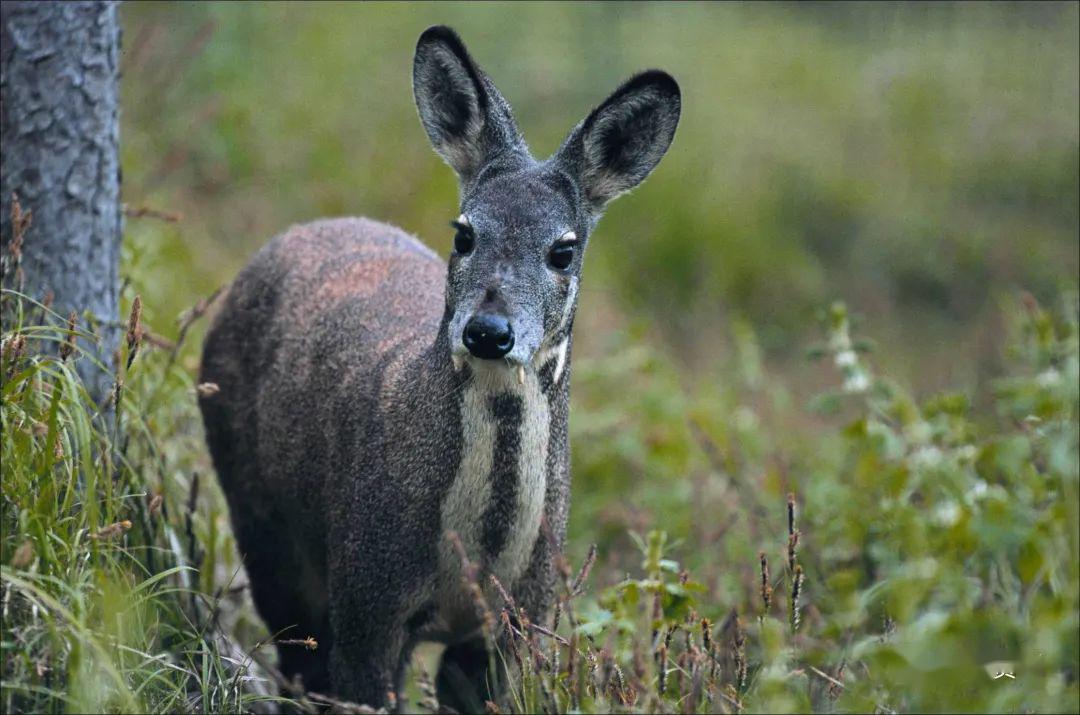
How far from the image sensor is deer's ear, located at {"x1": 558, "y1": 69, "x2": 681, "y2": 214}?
4934mm

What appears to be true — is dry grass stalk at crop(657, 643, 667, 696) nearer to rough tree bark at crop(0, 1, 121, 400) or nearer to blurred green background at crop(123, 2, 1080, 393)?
rough tree bark at crop(0, 1, 121, 400)

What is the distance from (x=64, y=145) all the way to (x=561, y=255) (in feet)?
6.38

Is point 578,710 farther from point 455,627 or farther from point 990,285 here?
point 990,285

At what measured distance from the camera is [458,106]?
16.8ft

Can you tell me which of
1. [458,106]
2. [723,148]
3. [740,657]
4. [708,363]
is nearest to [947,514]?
[740,657]

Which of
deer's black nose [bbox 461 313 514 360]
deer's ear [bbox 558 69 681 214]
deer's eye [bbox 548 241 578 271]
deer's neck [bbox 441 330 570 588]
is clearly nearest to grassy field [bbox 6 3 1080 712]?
deer's neck [bbox 441 330 570 588]

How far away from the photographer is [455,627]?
4.75 m

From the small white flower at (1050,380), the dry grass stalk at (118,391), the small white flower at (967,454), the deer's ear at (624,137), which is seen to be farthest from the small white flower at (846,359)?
the dry grass stalk at (118,391)

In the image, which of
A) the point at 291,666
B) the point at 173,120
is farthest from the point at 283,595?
the point at 173,120

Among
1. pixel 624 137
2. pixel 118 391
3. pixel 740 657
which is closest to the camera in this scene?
pixel 740 657

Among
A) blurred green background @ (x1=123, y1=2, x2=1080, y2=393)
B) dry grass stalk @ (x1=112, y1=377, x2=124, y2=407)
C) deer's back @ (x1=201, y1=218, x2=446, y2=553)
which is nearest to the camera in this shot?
dry grass stalk @ (x1=112, y1=377, x2=124, y2=407)

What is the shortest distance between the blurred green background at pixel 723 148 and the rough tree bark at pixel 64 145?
11.8 ft

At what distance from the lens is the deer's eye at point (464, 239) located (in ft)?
15.0

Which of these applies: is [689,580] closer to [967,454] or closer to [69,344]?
[967,454]
